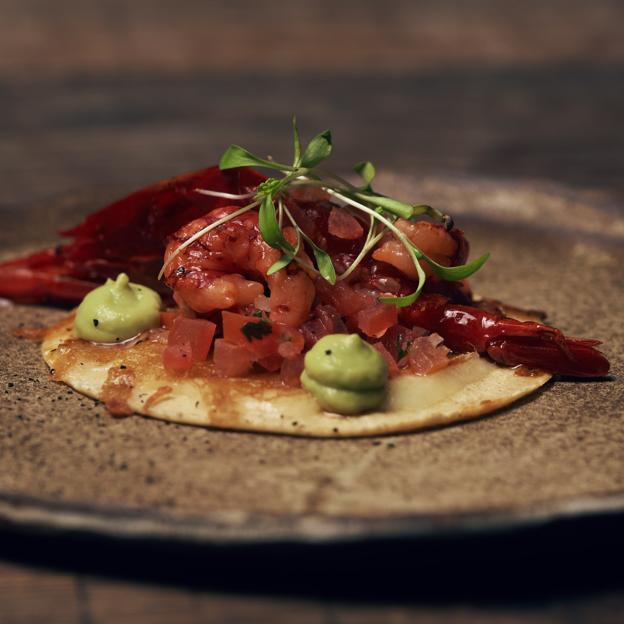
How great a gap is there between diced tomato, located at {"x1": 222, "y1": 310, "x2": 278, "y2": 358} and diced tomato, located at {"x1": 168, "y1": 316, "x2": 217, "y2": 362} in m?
0.14

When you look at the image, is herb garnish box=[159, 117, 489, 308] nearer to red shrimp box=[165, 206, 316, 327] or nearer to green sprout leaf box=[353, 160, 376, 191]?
red shrimp box=[165, 206, 316, 327]

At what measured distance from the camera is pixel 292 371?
4078 millimetres

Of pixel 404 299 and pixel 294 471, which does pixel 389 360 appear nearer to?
pixel 404 299

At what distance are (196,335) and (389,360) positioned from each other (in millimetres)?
847

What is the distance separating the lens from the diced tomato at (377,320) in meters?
4.21

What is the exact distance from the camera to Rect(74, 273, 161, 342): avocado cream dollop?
4492 millimetres

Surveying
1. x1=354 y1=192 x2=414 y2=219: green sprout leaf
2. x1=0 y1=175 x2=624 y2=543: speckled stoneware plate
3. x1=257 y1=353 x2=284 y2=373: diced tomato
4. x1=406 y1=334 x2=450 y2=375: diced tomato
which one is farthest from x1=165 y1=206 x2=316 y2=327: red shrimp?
x1=0 y1=175 x2=624 y2=543: speckled stoneware plate

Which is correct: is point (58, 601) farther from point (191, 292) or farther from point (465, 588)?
point (191, 292)

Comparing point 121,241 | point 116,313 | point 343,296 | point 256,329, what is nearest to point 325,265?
point 343,296

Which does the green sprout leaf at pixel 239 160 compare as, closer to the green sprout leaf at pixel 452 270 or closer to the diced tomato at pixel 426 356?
the green sprout leaf at pixel 452 270

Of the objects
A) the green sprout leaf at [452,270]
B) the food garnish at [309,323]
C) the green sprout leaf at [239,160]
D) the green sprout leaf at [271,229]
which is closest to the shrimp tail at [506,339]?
the food garnish at [309,323]

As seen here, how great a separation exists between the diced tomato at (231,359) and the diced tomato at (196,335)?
120 mm

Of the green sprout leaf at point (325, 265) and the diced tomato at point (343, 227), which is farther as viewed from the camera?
the diced tomato at point (343, 227)

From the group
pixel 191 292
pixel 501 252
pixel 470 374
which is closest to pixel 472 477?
pixel 470 374
